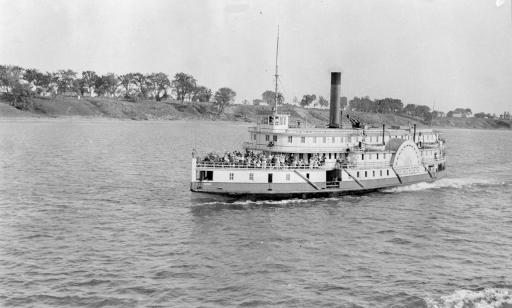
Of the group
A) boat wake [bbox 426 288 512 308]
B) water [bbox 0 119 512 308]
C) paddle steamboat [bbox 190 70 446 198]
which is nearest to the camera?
boat wake [bbox 426 288 512 308]

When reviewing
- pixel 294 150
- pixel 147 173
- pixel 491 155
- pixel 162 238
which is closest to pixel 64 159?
pixel 147 173

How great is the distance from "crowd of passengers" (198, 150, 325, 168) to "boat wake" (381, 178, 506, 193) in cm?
996

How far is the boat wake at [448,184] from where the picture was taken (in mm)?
55031

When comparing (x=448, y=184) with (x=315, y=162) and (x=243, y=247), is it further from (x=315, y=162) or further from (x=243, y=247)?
(x=243, y=247)

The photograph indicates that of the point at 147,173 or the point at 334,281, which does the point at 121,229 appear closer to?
the point at 334,281

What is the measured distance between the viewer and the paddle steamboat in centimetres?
4388

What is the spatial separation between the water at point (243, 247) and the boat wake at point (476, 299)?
3.4 inches

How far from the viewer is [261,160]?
46219 millimetres

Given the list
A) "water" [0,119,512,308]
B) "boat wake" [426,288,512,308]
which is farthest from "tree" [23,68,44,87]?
"boat wake" [426,288,512,308]

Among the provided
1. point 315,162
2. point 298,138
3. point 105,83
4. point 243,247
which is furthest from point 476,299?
point 105,83

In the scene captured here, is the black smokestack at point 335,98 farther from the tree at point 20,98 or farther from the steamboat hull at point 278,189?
the tree at point 20,98

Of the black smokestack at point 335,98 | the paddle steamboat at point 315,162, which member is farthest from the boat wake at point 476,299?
the black smokestack at point 335,98

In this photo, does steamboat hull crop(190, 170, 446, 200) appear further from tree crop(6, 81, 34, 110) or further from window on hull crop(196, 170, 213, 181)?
tree crop(6, 81, 34, 110)

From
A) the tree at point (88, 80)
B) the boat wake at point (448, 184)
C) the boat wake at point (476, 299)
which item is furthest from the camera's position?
the tree at point (88, 80)
